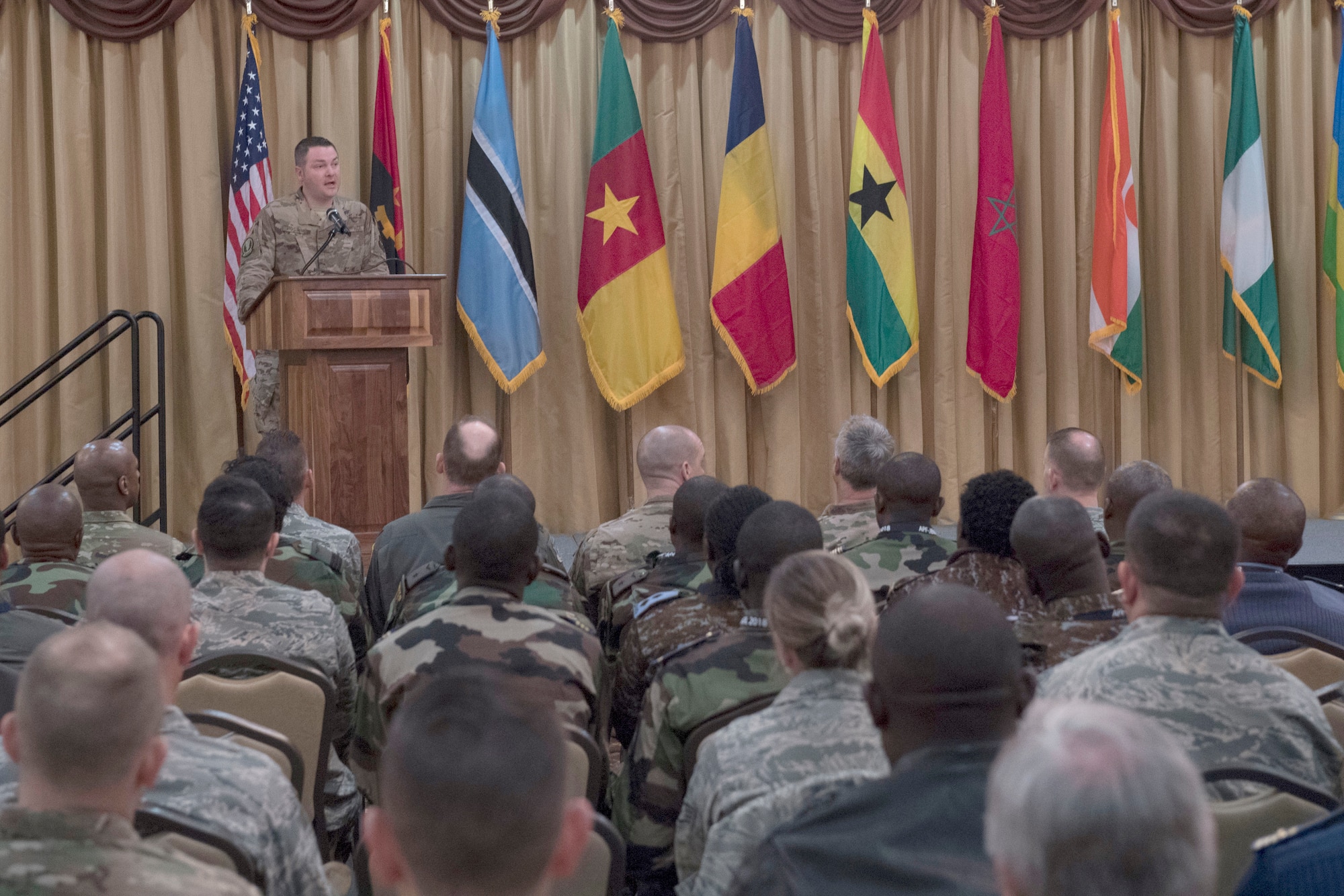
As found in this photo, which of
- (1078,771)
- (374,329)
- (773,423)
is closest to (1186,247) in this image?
(773,423)

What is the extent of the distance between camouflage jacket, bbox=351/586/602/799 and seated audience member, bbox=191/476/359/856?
0.76 ft

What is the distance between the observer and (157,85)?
6969mm

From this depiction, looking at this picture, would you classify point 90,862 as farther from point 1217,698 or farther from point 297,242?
point 297,242

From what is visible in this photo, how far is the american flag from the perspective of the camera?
6.78 metres

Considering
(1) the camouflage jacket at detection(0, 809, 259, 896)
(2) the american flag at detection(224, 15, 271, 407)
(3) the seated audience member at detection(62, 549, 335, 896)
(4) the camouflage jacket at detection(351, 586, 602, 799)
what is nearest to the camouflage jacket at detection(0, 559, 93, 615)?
(4) the camouflage jacket at detection(351, 586, 602, 799)

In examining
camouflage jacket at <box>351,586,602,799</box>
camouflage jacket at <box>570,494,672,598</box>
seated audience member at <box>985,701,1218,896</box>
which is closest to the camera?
seated audience member at <box>985,701,1218,896</box>

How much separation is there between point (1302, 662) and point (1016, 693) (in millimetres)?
1352

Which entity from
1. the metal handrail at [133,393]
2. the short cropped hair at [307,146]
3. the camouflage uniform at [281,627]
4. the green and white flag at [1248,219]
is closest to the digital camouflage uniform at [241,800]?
the camouflage uniform at [281,627]

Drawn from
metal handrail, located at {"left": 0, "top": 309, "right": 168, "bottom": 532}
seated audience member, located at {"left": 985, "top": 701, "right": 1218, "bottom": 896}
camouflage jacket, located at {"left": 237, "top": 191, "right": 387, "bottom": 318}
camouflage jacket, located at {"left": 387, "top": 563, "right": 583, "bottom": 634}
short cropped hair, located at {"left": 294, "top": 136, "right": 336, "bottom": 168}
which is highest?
short cropped hair, located at {"left": 294, "top": 136, "right": 336, "bottom": 168}

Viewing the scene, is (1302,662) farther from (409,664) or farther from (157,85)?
(157,85)

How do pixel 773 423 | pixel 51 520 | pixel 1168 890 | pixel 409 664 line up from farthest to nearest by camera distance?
pixel 773 423 < pixel 51 520 < pixel 409 664 < pixel 1168 890

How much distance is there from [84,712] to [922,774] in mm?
913

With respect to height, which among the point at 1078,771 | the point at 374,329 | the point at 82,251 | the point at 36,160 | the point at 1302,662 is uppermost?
the point at 36,160

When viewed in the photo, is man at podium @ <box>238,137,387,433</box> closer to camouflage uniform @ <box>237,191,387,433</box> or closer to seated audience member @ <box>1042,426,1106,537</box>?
camouflage uniform @ <box>237,191,387,433</box>
